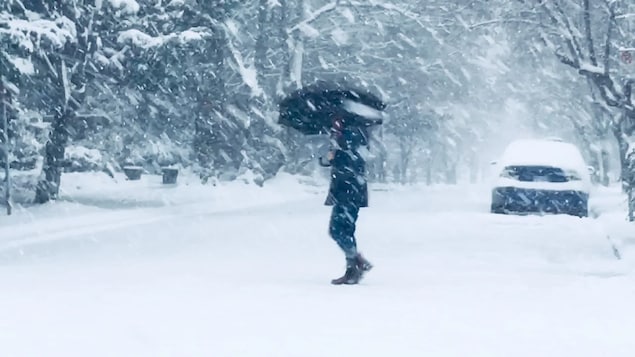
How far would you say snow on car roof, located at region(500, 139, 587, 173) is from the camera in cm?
1795

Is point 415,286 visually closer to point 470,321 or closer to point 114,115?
point 470,321

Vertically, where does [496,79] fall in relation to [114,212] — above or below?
above

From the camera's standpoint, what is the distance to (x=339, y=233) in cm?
825

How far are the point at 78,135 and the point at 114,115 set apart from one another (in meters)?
3.02

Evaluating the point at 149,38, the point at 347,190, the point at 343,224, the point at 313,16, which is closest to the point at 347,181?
the point at 347,190

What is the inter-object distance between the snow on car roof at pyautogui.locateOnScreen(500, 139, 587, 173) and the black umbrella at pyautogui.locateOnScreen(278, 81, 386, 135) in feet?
32.8

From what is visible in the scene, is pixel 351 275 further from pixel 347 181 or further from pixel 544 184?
pixel 544 184

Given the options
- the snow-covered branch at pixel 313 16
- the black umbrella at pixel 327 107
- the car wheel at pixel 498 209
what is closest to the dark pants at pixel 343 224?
the black umbrella at pixel 327 107

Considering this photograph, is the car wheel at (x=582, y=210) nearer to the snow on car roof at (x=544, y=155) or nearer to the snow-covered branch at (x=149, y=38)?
the snow on car roof at (x=544, y=155)

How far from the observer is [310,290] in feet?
26.3

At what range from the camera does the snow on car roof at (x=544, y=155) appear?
58.9 ft

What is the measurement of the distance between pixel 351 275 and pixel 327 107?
1559 millimetres

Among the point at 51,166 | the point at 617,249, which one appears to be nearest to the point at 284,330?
the point at 617,249

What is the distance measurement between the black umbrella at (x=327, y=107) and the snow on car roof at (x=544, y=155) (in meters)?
9.99
